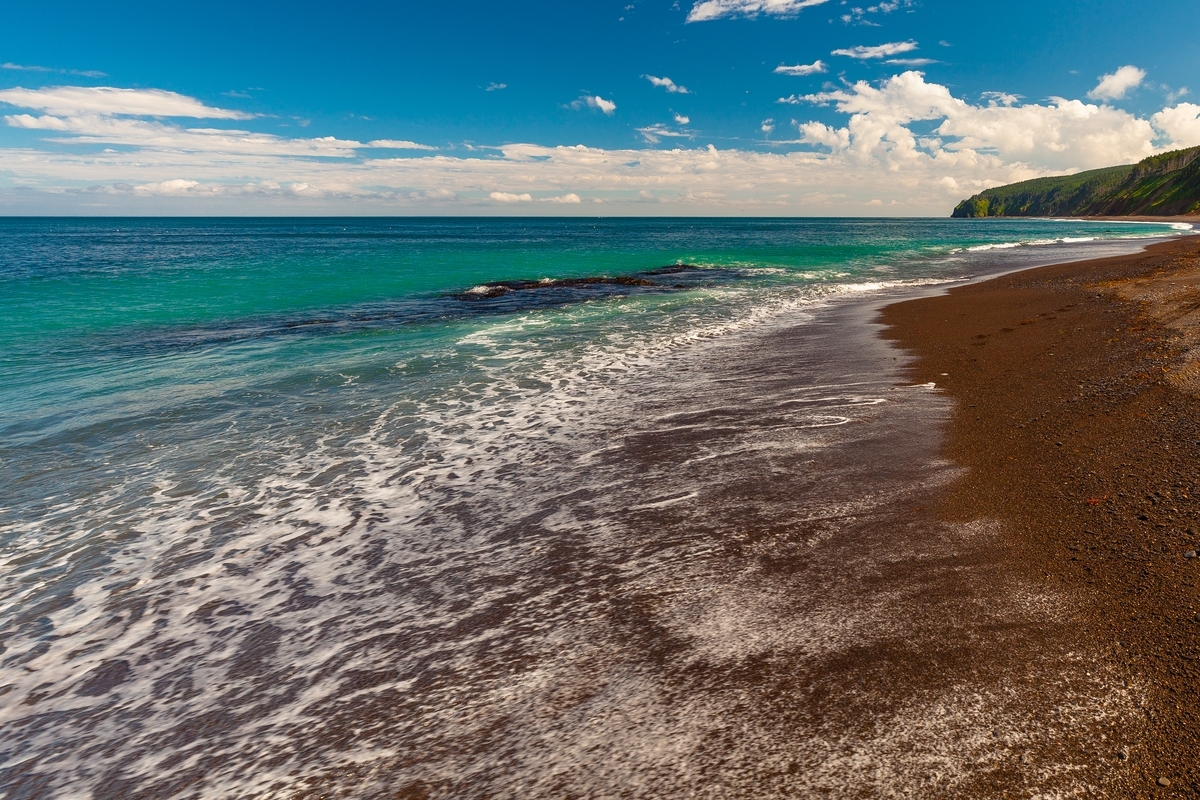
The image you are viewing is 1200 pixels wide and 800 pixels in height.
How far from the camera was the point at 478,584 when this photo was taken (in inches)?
212

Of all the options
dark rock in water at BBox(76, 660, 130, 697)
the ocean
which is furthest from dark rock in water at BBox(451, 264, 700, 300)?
dark rock in water at BBox(76, 660, 130, 697)

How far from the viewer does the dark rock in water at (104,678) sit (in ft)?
14.4

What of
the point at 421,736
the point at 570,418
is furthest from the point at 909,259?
the point at 421,736

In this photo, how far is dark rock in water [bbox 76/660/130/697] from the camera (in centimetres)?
439

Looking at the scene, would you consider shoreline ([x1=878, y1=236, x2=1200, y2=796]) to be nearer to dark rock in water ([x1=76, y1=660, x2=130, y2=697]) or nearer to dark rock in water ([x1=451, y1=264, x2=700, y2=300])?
dark rock in water ([x1=76, y1=660, x2=130, y2=697])

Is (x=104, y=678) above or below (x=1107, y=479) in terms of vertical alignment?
below

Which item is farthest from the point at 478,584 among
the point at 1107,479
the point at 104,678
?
the point at 1107,479

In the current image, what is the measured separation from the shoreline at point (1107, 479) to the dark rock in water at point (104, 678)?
6480mm

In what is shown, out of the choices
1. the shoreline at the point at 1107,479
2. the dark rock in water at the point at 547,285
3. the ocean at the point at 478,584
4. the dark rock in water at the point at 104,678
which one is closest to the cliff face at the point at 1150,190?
the dark rock in water at the point at 547,285

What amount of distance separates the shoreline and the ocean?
37cm

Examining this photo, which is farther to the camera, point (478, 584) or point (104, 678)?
point (478, 584)

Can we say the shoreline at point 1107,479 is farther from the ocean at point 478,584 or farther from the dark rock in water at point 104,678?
the dark rock in water at point 104,678

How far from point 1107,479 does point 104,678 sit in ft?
31.3

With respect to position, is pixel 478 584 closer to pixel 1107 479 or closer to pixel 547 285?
pixel 1107 479
